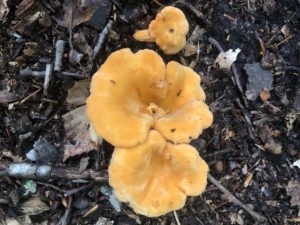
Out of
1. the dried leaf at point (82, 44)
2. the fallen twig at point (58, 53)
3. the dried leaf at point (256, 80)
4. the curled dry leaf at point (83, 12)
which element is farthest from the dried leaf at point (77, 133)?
the dried leaf at point (256, 80)

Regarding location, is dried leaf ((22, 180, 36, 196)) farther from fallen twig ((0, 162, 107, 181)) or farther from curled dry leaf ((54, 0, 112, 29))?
curled dry leaf ((54, 0, 112, 29))

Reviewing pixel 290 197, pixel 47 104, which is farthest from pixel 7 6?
pixel 290 197

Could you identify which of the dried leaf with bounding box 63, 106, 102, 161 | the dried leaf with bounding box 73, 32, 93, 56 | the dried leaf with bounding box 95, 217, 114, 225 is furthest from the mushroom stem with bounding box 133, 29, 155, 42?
the dried leaf with bounding box 95, 217, 114, 225

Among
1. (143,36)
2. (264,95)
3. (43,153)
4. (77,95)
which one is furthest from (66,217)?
(264,95)

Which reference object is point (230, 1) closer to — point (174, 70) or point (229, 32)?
point (229, 32)

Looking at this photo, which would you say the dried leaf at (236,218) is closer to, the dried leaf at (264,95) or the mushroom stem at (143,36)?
the dried leaf at (264,95)

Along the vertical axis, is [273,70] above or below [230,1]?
below
